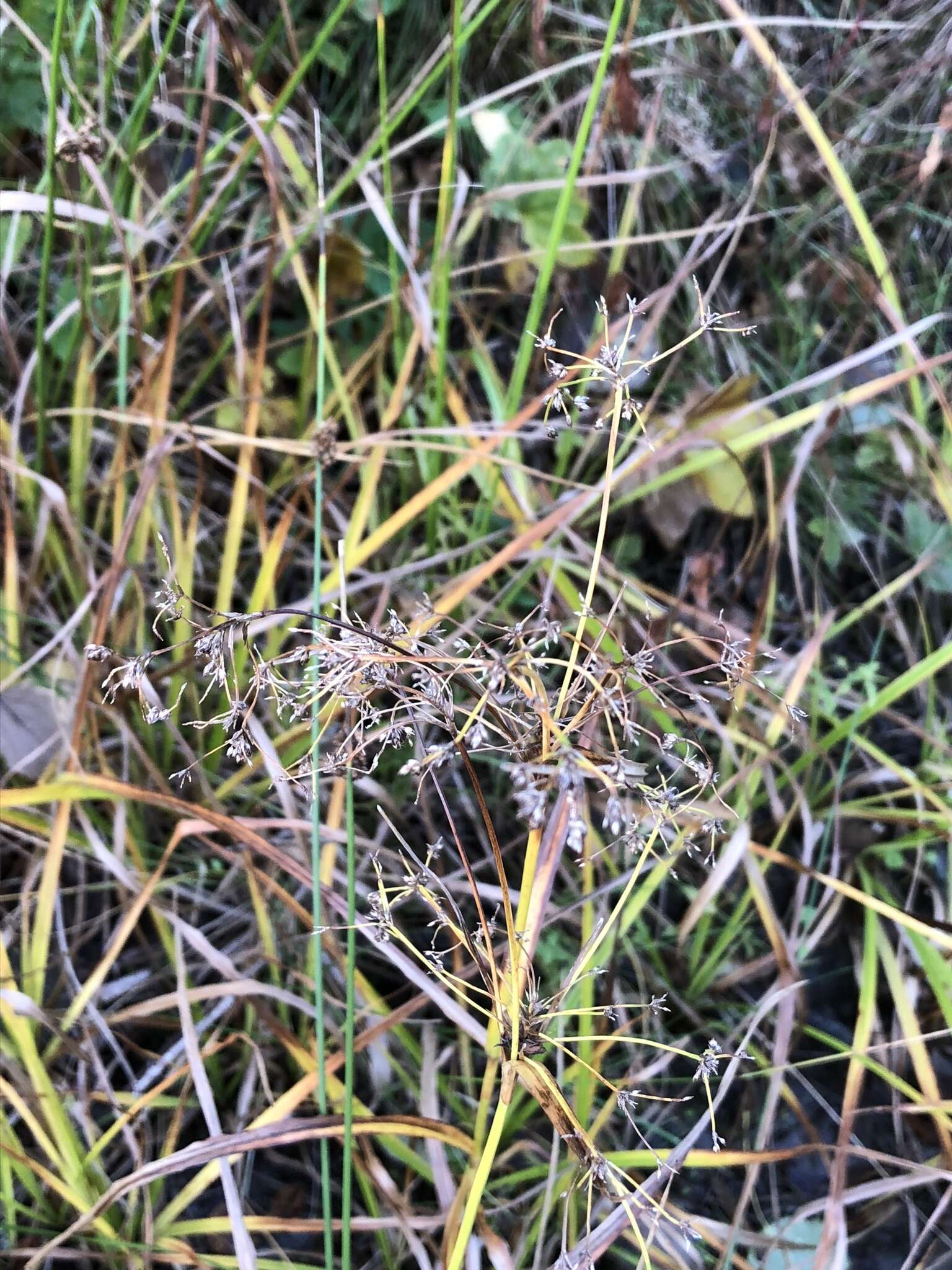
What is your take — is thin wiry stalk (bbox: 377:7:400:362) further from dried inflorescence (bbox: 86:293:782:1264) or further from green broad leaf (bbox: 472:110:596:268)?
dried inflorescence (bbox: 86:293:782:1264)

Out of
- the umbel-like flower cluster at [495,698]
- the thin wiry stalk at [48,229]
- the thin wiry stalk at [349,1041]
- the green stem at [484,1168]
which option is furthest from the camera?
the thin wiry stalk at [48,229]

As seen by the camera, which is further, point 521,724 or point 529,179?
point 529,179

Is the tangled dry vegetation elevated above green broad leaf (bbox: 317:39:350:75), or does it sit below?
below

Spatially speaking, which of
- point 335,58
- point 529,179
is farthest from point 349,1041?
point 335,58

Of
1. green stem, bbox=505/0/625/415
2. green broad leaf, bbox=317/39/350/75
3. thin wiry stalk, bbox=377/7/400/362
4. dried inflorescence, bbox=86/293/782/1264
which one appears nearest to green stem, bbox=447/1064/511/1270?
dried inflorescence, bbox=86/293/782/1264

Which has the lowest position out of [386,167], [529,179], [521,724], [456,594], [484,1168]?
[484,1168]

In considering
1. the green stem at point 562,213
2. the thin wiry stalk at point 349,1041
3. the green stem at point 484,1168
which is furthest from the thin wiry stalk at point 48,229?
the green stem at point 484,1168

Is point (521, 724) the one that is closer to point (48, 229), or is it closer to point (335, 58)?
point (48, 229)

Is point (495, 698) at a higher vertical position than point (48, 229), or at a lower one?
lower

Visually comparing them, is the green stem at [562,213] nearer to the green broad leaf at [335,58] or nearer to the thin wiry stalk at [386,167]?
the thin wiry stalk at [386,167]
